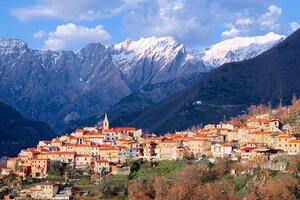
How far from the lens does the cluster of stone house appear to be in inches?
4240

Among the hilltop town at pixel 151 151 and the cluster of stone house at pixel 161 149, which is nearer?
the hilltop town at pixel 151 151

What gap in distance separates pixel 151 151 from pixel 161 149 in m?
2.34

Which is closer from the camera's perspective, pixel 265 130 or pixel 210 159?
pixel 210 159

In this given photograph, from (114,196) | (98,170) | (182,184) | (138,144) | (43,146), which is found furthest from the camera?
(43,146)

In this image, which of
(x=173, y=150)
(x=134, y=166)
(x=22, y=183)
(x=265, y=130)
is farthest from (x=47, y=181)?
(x=265, y=130)

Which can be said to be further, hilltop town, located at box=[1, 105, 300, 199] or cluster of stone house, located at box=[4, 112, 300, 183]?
cluster of stone house, located at box=[4, 112, 300, 183]

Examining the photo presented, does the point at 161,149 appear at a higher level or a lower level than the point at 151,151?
higher

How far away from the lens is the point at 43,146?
13062 centimetres

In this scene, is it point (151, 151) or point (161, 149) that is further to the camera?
point (151, 151)

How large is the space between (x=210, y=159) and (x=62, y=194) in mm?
21769

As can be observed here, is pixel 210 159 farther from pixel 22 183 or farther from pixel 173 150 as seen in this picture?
pixel 22 183

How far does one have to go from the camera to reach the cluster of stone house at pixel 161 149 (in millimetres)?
107688

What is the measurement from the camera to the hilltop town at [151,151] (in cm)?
10344

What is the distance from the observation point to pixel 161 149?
11581 centimetres
